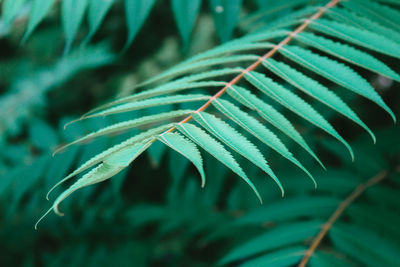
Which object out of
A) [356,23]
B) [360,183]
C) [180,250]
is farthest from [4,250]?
[356,23]

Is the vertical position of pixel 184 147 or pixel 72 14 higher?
pixel 72 14

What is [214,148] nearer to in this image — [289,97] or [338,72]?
[289,97]

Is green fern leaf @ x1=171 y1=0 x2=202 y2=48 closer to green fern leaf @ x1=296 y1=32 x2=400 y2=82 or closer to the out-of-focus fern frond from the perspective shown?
green fern leaf @ x1=296 y1=32 x2=400 y2=82

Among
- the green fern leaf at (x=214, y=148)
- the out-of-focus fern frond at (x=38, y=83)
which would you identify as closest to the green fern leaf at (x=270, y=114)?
the green fern leaf at (x=214, y=148)

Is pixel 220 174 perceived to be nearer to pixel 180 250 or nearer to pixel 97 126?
pixel 97 126

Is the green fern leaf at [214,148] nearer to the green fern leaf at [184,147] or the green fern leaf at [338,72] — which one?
the green fern leaf at [184,147]

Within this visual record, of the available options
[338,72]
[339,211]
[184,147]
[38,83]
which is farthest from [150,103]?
[38,83]
